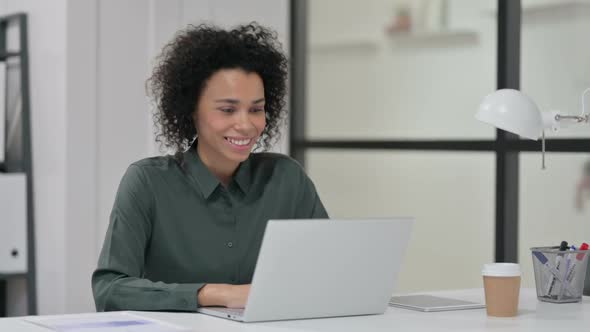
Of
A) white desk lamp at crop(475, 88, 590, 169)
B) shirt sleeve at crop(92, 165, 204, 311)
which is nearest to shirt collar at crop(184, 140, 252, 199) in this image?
shirt sleeve at crop(92, 165, 204, 311)

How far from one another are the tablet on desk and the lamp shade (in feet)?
1.32

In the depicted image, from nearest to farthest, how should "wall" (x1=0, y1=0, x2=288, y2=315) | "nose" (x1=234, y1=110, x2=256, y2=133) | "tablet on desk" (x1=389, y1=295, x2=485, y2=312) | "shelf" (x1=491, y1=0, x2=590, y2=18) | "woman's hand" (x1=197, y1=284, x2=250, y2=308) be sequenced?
"woman's hand" (x1=197, y1=284, x2=250, y2=308), "tablet on desk" (x1=389, y1=295, x2=485, y2=312), "nose" (x1=234, y1=110, x2=256, y2=133), "shelf" (x1=491, y1=0, x2=590, y2=18), "wall" (x1=0, y1=0, x2=288, y2=315)

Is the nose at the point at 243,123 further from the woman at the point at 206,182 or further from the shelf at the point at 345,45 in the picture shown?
the shelf at the point at 345,45

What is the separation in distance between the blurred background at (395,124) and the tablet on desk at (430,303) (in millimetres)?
1209

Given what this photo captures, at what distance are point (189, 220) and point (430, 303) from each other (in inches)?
24.7

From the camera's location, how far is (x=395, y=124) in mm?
4094

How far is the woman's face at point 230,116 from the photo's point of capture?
2.40 meters

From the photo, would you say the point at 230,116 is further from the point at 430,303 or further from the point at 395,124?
the point at 395,124

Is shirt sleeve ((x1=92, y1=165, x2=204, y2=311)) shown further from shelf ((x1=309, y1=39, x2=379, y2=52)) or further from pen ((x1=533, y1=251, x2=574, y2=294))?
shelf ((x1=309, y1=39, x2=379, y2=52))

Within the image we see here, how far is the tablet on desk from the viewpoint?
2125 mm

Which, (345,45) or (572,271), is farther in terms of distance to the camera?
(345,45)

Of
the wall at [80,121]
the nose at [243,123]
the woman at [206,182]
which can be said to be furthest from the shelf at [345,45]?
the nose at [243,123]

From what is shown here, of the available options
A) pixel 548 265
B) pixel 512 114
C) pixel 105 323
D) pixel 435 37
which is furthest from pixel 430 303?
pixel 435 37

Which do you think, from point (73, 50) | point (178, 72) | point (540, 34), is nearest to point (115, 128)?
point (73, 50)
